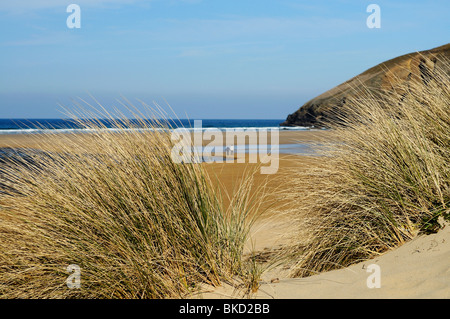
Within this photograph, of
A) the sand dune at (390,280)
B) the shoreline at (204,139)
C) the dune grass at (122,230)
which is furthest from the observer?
the shoreline at (204,139)

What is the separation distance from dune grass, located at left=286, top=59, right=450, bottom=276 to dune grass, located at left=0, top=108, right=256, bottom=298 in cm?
83

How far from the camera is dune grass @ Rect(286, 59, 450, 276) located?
3533 mm

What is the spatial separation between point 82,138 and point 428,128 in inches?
139

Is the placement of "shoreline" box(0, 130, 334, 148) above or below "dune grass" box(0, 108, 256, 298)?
above

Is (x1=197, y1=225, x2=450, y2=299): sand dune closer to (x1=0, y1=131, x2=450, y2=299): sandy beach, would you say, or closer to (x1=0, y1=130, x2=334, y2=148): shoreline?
(x1=0, y1=131, x2=450, y2=299): sandy beach

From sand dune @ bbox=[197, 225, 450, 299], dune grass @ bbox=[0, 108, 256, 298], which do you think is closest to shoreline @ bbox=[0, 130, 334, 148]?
dune grass @ bbox=[0, 108, 256, 298]

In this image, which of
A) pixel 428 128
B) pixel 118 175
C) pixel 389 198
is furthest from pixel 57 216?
pixel 428 128

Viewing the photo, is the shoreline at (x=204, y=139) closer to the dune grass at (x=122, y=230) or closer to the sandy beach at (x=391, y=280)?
the dune grass at (x=122, y=230)

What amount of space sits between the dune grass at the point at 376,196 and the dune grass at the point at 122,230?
0.83 m

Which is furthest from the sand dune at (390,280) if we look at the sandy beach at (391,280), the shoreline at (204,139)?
the shoreline at (204,139)

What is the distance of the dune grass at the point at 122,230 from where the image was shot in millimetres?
2914
